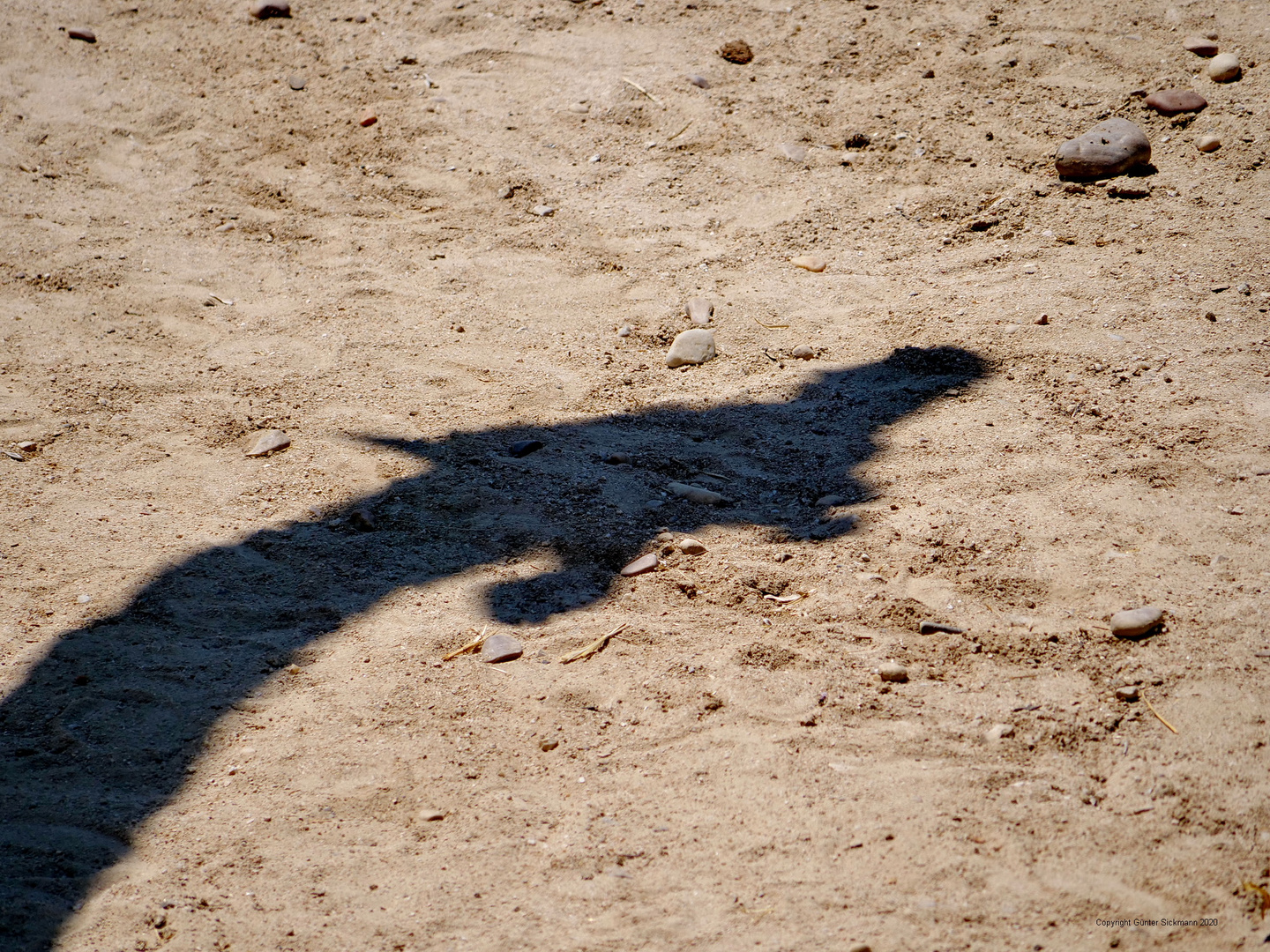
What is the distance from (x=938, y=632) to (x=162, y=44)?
5.28 m

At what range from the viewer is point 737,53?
17.4ft

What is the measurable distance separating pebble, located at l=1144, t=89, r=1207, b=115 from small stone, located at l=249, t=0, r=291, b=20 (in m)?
4.49

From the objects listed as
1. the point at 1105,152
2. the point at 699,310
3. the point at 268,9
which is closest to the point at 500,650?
the point at 699,310

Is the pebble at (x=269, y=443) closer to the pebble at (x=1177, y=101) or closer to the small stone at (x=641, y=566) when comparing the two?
the small stone at (x=641, y=566)

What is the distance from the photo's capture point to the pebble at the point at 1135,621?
2461 millimetres

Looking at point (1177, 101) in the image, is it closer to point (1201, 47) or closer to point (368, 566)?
point (1201, 47)

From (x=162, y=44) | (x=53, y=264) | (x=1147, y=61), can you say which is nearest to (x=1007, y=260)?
(x=1147, y=61)

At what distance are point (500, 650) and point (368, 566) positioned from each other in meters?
0.58

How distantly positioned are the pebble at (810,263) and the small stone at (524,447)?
1.53 m

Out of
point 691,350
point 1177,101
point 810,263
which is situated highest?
point 1177,101

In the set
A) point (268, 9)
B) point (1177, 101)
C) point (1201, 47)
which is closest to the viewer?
point (1177, 101)

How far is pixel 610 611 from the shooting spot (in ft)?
9.08

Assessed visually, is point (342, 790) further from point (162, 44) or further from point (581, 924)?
point (162, 44)

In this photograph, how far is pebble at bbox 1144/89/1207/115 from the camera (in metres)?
4.50
